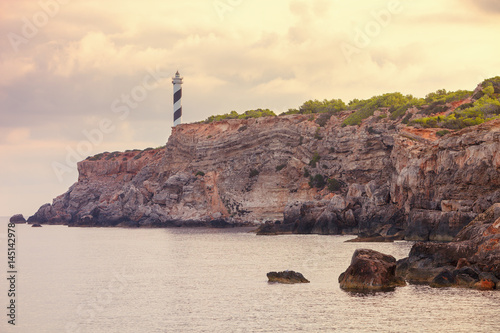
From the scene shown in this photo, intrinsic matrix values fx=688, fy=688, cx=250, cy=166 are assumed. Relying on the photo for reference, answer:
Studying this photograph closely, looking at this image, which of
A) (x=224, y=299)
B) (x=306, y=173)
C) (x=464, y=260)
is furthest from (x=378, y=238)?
(x=306, y=173)

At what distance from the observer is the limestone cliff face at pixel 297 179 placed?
60.6 metres

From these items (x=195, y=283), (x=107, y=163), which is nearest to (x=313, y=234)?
(x=195, y=283)

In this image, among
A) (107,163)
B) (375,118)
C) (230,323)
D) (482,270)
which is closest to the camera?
(230,323)

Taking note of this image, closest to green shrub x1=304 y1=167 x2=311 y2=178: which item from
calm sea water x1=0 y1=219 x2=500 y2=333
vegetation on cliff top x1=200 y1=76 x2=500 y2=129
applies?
vegetation on cliff top x1=200 y1=76 x2=500 y2=129

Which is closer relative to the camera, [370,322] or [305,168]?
[370,322]

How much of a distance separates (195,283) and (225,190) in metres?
69.4

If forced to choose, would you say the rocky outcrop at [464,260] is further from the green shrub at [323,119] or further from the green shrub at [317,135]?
the green shrub at [323,119]

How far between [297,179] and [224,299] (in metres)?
72.2

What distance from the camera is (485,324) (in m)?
27.1

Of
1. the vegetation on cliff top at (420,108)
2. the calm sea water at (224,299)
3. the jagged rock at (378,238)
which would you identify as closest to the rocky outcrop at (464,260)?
the calm sea water at (224,299)

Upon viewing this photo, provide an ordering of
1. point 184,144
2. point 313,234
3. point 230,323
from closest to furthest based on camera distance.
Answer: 1. point 230,323
2. point 313,234
3. point 184,144

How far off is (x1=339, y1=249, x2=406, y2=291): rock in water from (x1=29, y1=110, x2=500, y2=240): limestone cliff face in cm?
2043

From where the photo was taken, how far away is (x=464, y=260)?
3547 cm

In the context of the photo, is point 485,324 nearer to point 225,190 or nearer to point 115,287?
point 115,287
